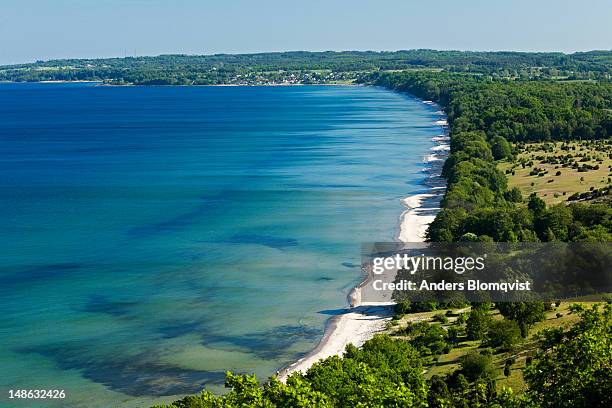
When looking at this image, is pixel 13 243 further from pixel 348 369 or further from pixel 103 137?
pixel 103 137

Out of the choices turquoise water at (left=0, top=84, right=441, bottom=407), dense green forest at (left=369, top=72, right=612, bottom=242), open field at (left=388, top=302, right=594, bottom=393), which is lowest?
turquoise water at (left=0, top=84, right=441, bottom=407)

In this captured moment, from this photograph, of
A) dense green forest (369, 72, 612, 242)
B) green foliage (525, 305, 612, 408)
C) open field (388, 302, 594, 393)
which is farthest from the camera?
dense green forest (369, 72, 612, 242)

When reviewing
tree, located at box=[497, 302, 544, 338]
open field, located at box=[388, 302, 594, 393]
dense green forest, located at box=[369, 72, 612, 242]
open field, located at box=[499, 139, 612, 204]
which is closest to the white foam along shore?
open field, located at box=[388, 302, 594, 393]

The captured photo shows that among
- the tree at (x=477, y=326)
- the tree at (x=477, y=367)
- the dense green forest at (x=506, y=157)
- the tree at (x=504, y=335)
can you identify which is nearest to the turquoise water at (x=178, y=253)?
the dense green forest at (x=506, y=157)

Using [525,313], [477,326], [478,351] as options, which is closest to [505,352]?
[478,351]

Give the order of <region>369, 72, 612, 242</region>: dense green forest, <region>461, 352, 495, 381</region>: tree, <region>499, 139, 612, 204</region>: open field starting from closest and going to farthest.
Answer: <region>461, 352, 495, 381</region>: tree < <region>369, 72, 612, 242</region>: dense green forest < <region>499, 139, 612, 204</region>: open field

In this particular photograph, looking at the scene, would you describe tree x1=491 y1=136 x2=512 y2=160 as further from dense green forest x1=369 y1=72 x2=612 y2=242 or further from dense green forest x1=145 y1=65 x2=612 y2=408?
dense green forest x1=145 y1=65 x2=612 y2=408

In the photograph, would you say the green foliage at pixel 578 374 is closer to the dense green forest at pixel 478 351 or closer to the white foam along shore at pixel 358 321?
the dense green forest at pixel 478 351
